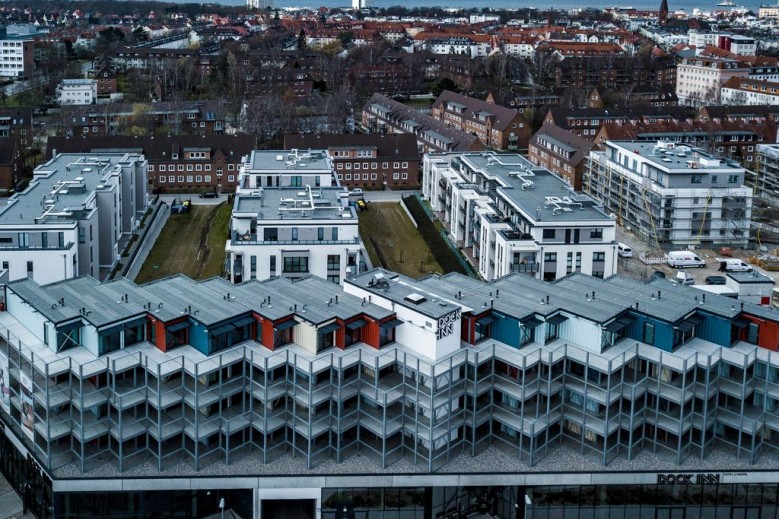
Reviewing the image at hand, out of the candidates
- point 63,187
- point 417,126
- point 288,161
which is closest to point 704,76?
point 417,126

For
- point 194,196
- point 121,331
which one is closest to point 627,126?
point 194,196

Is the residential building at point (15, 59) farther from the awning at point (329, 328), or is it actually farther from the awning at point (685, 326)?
the awning at point (685, 326)

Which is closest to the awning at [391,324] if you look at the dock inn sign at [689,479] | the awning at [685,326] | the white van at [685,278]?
the awning at [685,326]

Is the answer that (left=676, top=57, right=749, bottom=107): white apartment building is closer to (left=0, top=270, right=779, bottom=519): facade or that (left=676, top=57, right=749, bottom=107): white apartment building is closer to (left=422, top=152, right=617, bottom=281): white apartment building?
(left=422, top=152, right=617, bottom=281): white apartment building

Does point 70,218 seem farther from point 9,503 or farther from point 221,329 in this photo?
point 221,329

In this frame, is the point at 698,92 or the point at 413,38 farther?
the point at 413,38

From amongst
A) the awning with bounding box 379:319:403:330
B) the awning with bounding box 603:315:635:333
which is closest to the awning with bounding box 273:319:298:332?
the awning with bounding box 379:319:403:330

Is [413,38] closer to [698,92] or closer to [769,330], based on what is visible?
[698,92]
